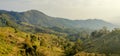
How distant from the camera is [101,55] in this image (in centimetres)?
18512

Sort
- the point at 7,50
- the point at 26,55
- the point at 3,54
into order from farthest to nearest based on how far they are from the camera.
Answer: the point at 26,55
the point at 7,50
the point at 3,54

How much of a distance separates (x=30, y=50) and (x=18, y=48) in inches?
443

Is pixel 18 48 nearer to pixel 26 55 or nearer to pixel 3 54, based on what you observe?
pixel 26 55

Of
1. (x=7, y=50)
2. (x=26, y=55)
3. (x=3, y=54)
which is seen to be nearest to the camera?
(x=3, y=54)

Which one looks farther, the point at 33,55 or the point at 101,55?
the point at 33,55

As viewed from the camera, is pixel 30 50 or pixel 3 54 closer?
pixel 3 54

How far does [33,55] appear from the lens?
654 ft

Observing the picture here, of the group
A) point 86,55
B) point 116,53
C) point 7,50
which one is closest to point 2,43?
point 7,50

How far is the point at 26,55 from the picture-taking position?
192500 mm

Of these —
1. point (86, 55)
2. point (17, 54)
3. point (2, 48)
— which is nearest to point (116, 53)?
point (86, 55)

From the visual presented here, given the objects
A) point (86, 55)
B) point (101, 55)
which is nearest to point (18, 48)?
point (86, 55)

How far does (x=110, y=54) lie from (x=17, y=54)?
266ft

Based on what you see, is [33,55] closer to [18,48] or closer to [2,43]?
[18,48]

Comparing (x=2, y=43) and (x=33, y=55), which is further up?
(x=2, y=43)
